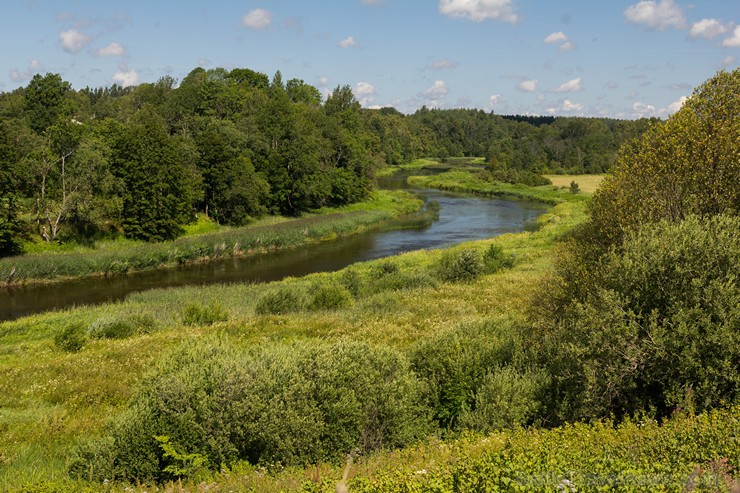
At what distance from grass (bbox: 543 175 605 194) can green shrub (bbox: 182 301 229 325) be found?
9474 cm

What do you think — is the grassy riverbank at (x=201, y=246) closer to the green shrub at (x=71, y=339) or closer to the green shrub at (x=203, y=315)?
the green shrub at (x=203, y=315)

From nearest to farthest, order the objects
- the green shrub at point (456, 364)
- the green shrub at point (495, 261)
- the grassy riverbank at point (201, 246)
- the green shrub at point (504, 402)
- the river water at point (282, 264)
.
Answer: the green shrub at point (504, 402) → the green shrub at point (456, 364) → the river water at point (282, 264) → the green shrub at point (495, 261) → the grassy riverbank at point (201, 246)

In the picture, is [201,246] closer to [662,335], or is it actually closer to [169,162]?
[169,162]

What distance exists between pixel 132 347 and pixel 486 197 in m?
93.5

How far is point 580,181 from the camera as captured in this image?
128 metres

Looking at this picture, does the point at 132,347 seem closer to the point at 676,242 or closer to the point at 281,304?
the point at 281,304

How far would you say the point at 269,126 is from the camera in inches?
2965

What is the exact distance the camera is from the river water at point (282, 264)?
3812cm

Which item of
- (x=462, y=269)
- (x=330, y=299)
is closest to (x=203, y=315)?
(x=330, y=299)

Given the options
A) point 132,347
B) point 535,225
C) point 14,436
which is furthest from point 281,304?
point 535,225

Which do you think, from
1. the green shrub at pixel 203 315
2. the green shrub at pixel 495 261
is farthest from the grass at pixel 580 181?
the green shrub at pixel 203 315

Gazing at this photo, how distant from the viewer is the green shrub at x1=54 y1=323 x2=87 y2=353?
22.4 m

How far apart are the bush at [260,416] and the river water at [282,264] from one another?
29.0m

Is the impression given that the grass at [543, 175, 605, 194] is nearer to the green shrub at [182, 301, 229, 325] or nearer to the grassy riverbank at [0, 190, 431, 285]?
the grassy riverbank at [0, 190, 431, 285]
